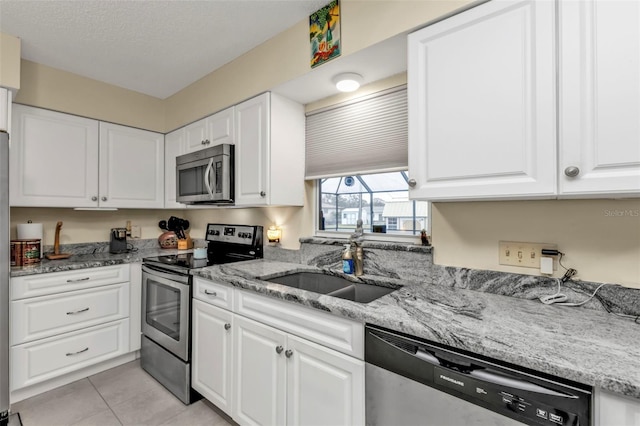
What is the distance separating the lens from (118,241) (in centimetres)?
286

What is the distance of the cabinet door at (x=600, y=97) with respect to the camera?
3.05 feet

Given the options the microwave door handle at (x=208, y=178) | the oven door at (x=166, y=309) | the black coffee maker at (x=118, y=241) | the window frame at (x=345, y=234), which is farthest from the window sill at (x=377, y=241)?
the black coffee maker at (x=118, y=241)

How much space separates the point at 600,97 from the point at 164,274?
2.46m

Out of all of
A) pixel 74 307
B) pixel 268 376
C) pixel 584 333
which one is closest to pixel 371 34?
pixel 584 333

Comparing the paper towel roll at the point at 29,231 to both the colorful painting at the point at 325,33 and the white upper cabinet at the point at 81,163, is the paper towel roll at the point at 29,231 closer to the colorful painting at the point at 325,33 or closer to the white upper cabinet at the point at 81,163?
the white upper cabinet at the point at 81,163

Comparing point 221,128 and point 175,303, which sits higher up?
point 221,128

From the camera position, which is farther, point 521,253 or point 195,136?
point 195,136

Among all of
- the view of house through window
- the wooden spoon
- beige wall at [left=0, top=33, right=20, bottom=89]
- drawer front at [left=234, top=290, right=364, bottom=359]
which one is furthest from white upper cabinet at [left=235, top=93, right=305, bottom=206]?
the wooden spoon

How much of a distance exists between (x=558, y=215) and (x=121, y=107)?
130 inches

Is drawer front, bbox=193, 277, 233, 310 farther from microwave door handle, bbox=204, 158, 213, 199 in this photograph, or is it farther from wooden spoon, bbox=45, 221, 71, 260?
wooden spoon, bbox=45, 221, 71, 260

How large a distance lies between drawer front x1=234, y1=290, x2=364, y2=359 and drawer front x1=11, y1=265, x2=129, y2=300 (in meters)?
1.32

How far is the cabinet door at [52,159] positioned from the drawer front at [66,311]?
0.73 meters

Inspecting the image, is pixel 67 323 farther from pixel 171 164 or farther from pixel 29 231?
pixel 171 164

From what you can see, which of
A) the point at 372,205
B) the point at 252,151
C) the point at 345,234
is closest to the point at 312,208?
the point at 345,234
